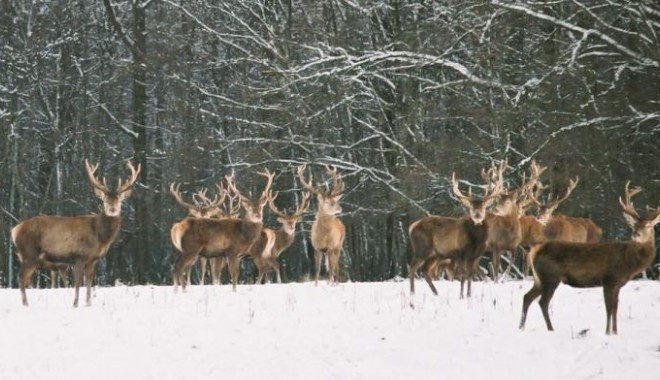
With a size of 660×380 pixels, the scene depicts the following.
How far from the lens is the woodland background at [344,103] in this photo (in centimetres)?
2098

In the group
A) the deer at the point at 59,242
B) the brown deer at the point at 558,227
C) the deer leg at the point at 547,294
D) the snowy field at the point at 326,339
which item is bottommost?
the snowy field at the point at 326,339

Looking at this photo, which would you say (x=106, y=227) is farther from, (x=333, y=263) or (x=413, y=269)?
(x=333, y=263)

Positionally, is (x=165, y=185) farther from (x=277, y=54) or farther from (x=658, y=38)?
(x=658, y=38)

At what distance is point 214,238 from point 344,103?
11.5m

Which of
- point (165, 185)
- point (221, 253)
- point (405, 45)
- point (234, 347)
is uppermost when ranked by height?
point (405, 45)

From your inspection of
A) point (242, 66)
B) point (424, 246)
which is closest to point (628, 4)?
point (424, 246)

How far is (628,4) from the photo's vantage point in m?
20.1

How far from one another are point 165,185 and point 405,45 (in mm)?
13788

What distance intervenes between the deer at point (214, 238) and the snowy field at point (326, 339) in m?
2.24

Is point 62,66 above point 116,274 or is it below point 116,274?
above

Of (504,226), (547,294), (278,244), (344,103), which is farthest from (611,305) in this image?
(344,103)

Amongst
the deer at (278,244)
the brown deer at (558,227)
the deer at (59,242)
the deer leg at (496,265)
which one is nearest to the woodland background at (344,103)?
the brown deer at (558,227)

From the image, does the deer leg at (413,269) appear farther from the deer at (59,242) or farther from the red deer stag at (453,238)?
the deer at (59,242)

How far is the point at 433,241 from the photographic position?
14297 mm
